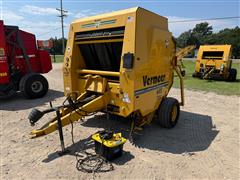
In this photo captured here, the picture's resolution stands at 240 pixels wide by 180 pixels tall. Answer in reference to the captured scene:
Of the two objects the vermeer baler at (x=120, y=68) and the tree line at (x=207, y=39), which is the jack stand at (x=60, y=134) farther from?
the tree line at (x=207, y=39)

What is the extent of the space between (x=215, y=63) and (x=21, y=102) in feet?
36.0

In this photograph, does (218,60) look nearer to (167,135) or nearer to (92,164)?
(167,135)

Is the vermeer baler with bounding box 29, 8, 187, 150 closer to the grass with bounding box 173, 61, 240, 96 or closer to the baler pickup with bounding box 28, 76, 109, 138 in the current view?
the baler pickup with bounding box 28, 76, 109, 138

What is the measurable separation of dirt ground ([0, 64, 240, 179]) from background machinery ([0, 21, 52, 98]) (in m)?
1.66

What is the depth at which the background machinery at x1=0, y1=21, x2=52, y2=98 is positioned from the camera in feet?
23.9

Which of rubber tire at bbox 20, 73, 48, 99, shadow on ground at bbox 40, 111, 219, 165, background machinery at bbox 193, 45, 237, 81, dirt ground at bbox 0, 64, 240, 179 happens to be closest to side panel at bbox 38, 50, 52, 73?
rubber tire at bbox 20, 73, 48, 99

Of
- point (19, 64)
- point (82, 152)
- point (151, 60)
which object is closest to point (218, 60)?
point (151, 60)

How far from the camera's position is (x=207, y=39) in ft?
213

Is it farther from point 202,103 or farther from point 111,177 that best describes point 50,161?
point 202,103

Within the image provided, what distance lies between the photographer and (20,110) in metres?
6.52

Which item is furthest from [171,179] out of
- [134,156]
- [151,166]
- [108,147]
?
[108,147]

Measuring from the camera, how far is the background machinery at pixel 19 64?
7.28m

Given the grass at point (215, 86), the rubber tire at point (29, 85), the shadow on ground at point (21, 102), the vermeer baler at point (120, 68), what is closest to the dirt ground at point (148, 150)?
the vermeer baler at point (120, 68)

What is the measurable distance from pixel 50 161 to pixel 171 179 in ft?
6.27
